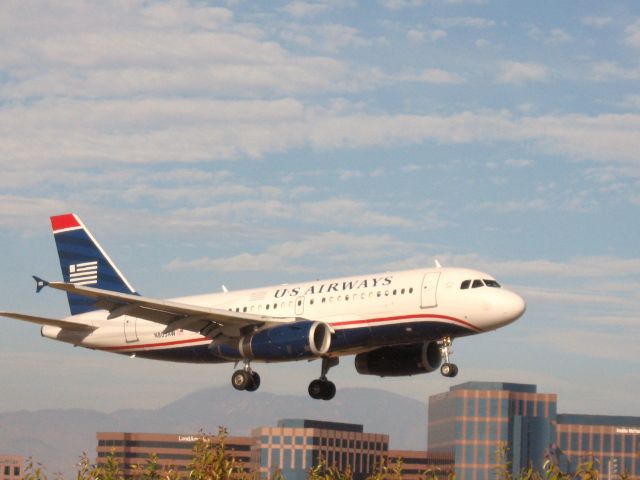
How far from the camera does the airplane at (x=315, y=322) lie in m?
54.2

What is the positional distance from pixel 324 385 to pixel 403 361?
3.99m

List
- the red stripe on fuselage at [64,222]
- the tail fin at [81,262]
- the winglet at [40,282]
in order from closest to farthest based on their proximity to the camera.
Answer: the winglet at [40,282] < the tail fin at [81,262] < the red stripe on fuselage at [64,222]

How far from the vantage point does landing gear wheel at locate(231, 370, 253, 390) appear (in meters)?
58.6

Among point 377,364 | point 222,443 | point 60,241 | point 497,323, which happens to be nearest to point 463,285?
point 497,323

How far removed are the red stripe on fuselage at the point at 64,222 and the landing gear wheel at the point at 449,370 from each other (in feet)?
88.6

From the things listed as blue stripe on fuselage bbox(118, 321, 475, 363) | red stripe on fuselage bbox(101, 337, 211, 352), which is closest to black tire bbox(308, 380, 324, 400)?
blue stripe on fuselage bbox(118, 321, 475, 363)

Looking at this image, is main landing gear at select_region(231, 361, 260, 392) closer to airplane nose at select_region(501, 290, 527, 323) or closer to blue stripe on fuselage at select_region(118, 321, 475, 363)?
blue stripe on fuselage at select_region(118, 321, 475, 363)

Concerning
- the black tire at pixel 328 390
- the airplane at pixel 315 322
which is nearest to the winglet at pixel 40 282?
the airplane at pixel 315 322

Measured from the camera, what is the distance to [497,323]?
177 ft

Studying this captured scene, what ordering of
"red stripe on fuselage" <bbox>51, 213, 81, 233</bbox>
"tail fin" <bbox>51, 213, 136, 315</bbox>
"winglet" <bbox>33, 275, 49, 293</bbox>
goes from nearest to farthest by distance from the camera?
"winglet" <bbox>33, 275, 49, 293</bbox>
"tail fin" <bbox>51, 213, 136, 315</bbox>
"red stripe on fuselage" <bbox>51, 213, 81, 233</bbox>

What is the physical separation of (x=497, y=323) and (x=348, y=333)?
21.5ft

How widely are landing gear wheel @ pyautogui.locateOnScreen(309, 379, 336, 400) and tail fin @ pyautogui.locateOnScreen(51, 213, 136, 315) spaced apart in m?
13.8

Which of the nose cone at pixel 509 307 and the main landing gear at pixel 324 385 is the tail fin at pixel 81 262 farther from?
the nose cone at pixel 509 307

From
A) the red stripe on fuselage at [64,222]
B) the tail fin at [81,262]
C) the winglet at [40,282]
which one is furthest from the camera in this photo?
the red stripe on fuselage at [64,222]
